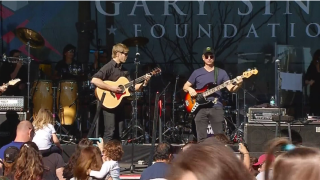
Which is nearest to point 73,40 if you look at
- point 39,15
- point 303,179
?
point 39,15

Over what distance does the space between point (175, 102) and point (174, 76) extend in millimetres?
699

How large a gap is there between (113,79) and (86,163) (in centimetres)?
361

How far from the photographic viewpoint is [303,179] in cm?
174

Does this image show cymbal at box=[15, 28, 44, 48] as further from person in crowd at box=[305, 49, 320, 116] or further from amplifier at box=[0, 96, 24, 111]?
person in crowd at box=[305, 49, 320, 116]

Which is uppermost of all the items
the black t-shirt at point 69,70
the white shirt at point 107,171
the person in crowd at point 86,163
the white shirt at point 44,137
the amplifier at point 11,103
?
the black t-shirt at point 69,70

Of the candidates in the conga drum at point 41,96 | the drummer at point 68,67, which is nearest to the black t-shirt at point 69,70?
the drummer at point 68,67

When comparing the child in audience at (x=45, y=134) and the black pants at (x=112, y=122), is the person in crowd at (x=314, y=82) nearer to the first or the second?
the black pants at (x=112, y=122)

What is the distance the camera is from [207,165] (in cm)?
159

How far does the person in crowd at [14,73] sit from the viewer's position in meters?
11.6

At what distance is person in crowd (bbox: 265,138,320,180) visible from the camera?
5.74 ft

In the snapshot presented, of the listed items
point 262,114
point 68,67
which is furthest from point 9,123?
point 262,114

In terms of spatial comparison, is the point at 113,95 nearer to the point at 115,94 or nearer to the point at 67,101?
the point at 115,94

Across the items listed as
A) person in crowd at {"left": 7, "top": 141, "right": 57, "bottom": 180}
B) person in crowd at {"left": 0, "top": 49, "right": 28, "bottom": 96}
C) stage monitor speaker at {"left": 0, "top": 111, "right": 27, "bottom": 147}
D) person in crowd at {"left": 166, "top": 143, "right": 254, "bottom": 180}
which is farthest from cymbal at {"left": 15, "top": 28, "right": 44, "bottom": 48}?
person in crowd at {"left": 166, "top": 143, "right": 254, "bottom": 180}

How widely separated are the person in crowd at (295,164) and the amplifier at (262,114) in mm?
7932
